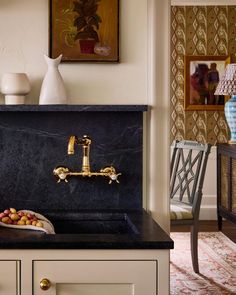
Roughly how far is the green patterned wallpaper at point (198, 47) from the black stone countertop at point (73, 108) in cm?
437

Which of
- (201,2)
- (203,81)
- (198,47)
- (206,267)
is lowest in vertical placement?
(206,267)

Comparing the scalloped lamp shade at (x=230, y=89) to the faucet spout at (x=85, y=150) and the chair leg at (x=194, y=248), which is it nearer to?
the chair leg at (x=194, y=248)

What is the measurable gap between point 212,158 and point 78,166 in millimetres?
4520

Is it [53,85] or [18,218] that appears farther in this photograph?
[53,85]

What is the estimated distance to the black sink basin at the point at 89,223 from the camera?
2.46 metres

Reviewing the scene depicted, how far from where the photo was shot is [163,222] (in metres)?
2.56

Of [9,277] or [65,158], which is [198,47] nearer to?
[65,158]

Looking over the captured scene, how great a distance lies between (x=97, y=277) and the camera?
195cm

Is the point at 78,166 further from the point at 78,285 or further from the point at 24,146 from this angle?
the point at 78,285

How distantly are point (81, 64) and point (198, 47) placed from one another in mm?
4449

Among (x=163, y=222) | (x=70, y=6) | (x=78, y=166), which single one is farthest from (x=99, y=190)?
(x=70, y=6)

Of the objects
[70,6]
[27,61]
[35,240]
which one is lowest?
[35,240]

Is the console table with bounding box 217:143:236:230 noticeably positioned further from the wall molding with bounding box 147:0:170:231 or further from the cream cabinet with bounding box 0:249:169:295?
the cream cabinet with bounding box 0:249:169:295

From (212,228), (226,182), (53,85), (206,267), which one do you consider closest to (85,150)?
(53,85)
